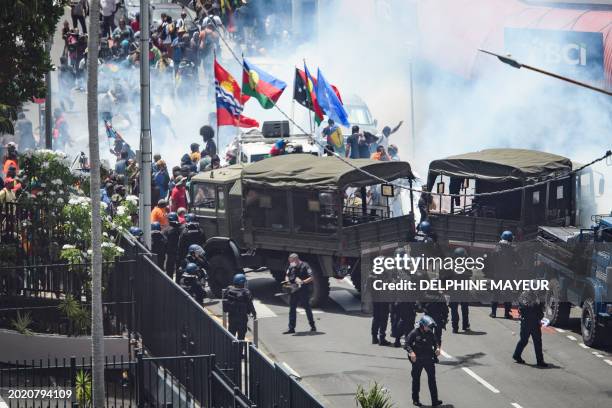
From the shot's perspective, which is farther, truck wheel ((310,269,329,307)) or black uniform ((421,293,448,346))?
truck wheel ((310,269,329,307))

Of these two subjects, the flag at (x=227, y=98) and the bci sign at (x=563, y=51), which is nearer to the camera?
the flag at (x=227, y=98)

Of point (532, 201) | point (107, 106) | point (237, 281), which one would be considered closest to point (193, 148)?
point (107, 106)

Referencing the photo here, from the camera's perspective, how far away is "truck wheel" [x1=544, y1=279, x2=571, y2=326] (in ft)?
83.7

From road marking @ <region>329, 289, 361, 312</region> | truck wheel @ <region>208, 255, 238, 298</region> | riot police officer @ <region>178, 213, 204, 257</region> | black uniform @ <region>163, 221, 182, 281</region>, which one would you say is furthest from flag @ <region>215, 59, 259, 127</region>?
road marking @ <region>329, 289, 361, 312</region>

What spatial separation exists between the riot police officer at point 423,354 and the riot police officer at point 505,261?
549 centimetres

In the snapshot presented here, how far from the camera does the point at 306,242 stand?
26.6 meters

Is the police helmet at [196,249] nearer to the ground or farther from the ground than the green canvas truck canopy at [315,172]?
nearer to the ground

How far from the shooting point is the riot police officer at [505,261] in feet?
85.6

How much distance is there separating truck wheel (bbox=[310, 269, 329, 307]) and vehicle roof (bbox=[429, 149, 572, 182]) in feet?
12.7

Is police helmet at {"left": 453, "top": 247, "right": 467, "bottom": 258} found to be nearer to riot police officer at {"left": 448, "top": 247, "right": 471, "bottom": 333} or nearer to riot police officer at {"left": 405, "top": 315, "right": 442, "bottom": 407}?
riot police officer at {"left": 448, "top": 247, "right": 471, "bottom": 333}

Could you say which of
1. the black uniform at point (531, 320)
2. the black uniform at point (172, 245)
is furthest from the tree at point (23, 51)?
the black uniform at point (531, 320)

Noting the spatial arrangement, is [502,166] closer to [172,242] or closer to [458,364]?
[458,364]

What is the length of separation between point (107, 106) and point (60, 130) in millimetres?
1633

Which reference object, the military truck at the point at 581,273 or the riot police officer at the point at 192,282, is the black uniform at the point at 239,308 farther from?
the military truck at the point at 581,273
